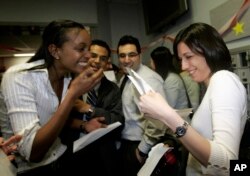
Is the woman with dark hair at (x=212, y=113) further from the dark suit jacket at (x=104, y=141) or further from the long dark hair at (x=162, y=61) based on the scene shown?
the long dark hair at (x=162, y=61)

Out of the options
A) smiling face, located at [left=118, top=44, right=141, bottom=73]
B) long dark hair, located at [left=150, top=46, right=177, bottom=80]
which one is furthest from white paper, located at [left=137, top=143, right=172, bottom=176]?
long dark hair, located at [left=150, top=46, right=177, bottom=80]

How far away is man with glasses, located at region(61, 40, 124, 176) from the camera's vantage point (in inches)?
57.0

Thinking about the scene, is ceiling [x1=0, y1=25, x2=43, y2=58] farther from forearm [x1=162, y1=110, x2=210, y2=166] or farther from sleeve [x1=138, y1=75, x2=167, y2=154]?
forearm [x1=162, y1=110, x2=210, y2=166]

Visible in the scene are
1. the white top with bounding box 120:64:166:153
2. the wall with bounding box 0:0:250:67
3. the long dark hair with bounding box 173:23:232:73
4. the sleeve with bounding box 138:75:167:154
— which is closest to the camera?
the long dark hair with bounding box 173:23:232:73

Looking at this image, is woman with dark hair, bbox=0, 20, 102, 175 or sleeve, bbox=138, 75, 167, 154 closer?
woman with dark hair, bbox=0, 20, 102, 175

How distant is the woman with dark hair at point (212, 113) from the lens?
846mm

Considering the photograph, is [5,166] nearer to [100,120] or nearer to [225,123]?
[100,120]

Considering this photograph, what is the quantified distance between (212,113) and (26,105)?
0.74 m

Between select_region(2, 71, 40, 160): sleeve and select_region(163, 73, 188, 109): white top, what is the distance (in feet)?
4.52

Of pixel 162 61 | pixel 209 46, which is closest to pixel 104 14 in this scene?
pixel 162 61

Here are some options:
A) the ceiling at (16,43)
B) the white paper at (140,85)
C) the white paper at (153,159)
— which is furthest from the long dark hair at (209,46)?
the ceiling at (16,43)

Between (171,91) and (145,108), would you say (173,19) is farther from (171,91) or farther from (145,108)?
(145,108)

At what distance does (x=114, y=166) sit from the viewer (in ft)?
5.82

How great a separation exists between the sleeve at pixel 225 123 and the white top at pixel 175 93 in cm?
128
